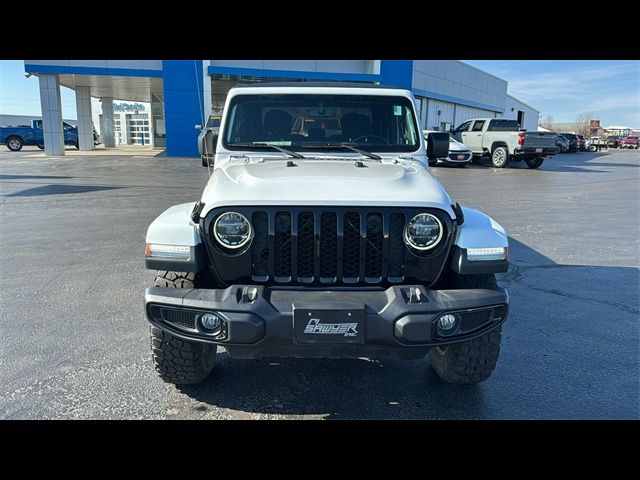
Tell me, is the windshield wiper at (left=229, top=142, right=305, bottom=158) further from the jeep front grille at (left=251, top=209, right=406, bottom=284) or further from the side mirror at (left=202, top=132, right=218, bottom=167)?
the jeep front grille at (left=251, top=209, right=406, bottom=284)

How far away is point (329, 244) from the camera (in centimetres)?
272

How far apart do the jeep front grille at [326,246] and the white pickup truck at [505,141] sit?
18.8 m

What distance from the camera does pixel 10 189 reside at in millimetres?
12078

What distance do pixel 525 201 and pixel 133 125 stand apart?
36312 millimetres

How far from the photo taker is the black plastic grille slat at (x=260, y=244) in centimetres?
268

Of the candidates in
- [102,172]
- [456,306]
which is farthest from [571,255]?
[102,172]

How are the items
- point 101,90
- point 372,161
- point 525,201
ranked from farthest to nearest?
point 101,90
point 525,201
point 372,161

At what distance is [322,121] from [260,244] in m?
1.66

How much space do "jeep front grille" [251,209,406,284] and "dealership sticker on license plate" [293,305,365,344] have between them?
0.37 m

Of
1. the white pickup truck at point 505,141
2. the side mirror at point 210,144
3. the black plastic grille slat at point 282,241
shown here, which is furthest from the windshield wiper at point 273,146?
the white pickup truck at point 505,141

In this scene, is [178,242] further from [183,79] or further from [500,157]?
[183,79]

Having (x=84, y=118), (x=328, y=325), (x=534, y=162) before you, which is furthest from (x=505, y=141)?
(x=84, y=118)

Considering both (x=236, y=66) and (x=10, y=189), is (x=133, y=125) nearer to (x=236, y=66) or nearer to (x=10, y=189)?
(x=236, y=66)

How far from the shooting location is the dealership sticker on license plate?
2.39m
